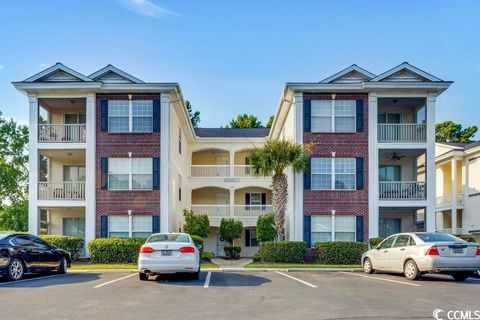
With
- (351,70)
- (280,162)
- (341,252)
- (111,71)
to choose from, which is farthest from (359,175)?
(111,71)

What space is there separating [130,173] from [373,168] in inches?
464

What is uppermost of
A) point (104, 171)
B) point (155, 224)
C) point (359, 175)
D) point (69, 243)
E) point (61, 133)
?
point (61, 133)

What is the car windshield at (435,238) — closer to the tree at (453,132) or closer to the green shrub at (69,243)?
the green shrub at (69,243)

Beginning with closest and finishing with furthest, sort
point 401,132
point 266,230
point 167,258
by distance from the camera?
point 167,258 → point 401,132 → point 266,230

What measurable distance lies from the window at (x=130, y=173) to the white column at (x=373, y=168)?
10627mm

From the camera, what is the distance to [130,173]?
2381cm

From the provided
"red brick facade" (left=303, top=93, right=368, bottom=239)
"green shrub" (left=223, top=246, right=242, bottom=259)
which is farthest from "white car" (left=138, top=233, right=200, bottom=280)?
"green shrub" (left=223, top=246, right=242, bottom=259)

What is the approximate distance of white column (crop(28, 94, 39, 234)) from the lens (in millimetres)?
23906

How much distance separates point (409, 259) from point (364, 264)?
2984mm

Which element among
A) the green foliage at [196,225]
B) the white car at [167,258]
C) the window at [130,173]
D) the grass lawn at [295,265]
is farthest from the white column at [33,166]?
the white car at [167,258]

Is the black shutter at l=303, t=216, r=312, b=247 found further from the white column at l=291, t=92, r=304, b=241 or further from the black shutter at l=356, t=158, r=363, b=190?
the black shutter at l=356, t=158, r=363, b=190

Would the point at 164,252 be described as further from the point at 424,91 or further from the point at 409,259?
the point at 424,91

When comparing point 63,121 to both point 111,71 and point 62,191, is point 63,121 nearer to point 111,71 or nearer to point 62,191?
point 62,191

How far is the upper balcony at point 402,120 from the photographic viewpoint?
24594mm
